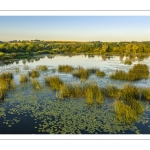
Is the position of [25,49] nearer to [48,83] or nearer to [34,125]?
[48,83]

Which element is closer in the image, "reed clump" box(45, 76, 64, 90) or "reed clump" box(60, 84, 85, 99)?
"reed clump" box(60, 84, 85, 99)

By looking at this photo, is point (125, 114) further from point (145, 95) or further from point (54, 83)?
point (54, 83)

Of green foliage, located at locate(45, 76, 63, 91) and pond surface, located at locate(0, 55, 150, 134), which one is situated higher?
green foliage, located at locate(45, 76, 63, 91)

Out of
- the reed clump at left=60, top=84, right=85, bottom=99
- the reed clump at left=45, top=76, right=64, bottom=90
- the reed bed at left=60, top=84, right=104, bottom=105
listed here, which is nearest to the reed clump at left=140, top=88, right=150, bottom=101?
the reed bed at left=60, top=84, right=104, bottom=105

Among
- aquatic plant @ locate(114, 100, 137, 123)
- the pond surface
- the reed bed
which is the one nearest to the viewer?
the pond surface

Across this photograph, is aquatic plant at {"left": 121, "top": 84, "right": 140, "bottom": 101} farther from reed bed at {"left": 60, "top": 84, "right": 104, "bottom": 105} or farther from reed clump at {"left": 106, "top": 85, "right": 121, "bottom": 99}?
reed bed at {"left": 60, "top": 84, "right": 104, "bottom": 105}

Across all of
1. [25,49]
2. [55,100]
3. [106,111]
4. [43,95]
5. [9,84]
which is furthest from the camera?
[25,49]

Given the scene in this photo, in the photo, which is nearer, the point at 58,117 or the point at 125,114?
the point at 125,114

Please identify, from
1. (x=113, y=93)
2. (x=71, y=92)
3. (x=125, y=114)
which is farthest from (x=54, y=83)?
(x=125, y=114)
